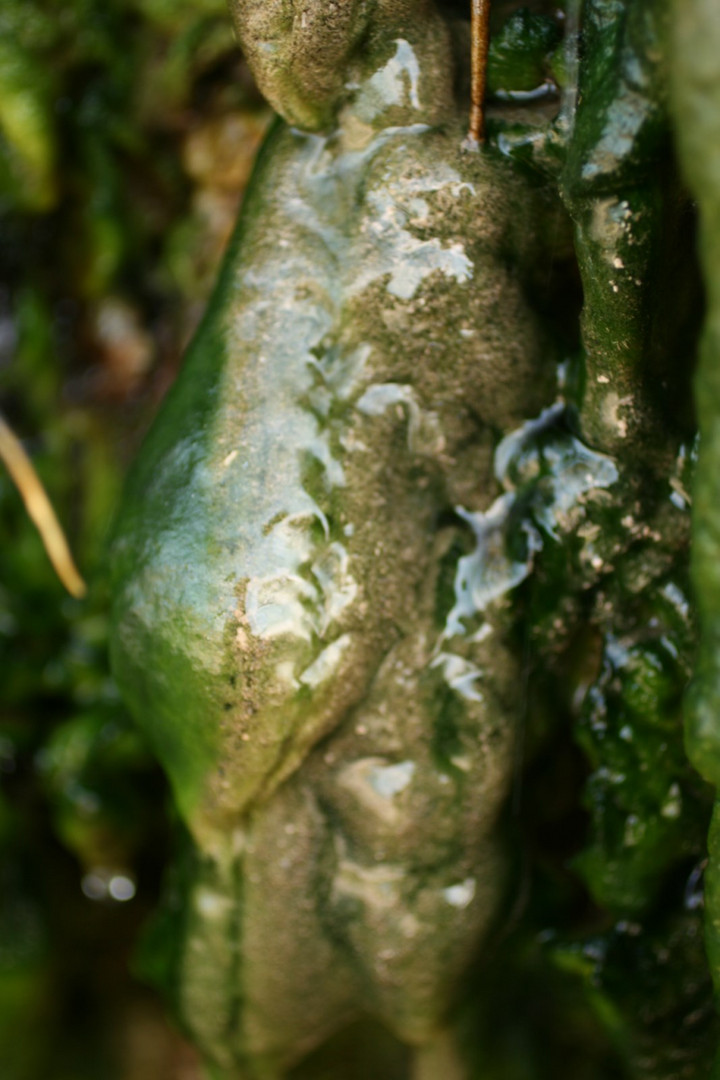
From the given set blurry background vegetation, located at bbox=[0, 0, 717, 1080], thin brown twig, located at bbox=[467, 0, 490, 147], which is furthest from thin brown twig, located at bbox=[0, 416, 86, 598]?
thin brown twig, located at bbox=[467, 0, 490, 147]

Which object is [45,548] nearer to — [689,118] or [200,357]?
[200,357]

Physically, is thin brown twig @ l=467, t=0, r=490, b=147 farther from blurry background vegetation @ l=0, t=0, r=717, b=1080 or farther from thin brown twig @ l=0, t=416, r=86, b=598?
thin brown twig @ l=0, t=416, r=86, b=598

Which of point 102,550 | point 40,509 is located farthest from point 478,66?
point 40,509

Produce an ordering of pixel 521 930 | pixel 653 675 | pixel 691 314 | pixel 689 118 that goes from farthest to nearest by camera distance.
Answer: pixel 521 930, pixel 653 675, pixel 691 314, pixel 689 118

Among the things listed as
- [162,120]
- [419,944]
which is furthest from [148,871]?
[162,120]

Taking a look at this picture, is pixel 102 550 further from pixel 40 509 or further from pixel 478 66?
pixel 478 66

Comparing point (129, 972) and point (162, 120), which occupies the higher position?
point (162, 120)

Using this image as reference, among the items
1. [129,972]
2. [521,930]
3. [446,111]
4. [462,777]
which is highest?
[446,111]
